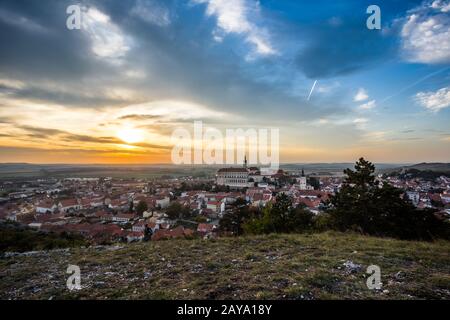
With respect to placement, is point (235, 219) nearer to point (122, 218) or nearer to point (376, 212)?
point (376, 212)

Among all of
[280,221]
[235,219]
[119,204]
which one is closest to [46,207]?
[119,204]

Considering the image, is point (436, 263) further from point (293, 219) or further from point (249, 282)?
point (293, 219)

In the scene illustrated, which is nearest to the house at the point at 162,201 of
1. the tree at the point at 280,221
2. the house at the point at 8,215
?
the house at the point at 8,215

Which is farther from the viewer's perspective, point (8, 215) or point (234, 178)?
point (234, 178)

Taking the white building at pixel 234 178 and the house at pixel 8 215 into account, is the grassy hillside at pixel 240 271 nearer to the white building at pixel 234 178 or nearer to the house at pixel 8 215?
the house at pixel 8 215

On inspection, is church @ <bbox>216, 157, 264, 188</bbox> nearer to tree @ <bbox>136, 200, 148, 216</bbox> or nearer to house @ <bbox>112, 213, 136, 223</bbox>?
tree @ <bbox>136, 200, 148, 216</bbox>
